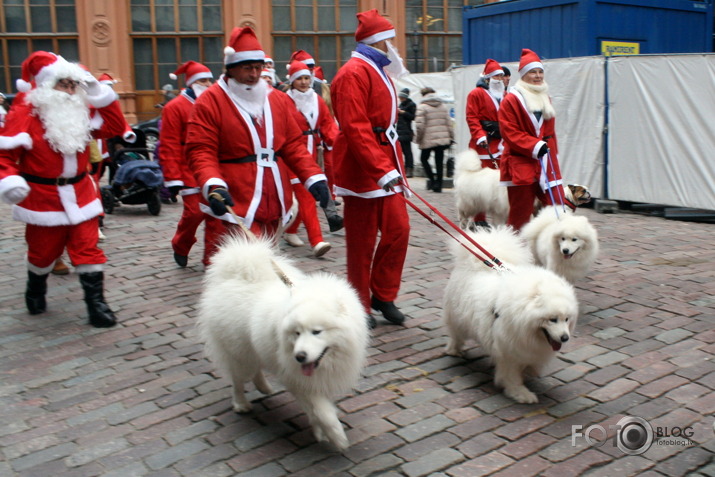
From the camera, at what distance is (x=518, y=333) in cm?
413

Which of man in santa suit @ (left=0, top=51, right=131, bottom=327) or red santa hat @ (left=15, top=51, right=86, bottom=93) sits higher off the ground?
red santa hat @ (left=15, top=51, right=86, bottom=93)

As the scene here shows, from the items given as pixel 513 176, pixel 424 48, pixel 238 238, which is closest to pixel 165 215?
pixel 513 176

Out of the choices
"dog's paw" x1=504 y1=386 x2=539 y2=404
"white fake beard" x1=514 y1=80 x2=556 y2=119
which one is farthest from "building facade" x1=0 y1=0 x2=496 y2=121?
"dog's paw" x1=504 y1=386 x2=539 y2=404

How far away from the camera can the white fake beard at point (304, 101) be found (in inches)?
370

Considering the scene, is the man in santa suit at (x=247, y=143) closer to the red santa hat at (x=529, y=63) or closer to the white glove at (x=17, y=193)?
the white glove at (x=17, y=193)

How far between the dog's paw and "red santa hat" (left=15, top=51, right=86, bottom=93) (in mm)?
4071

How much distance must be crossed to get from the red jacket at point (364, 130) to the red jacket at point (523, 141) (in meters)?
1.65

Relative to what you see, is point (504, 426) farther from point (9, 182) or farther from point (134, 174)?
point (134, 174)

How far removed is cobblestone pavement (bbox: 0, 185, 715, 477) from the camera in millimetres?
3643

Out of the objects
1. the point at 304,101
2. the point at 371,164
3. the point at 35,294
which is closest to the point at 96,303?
the point at 35,294

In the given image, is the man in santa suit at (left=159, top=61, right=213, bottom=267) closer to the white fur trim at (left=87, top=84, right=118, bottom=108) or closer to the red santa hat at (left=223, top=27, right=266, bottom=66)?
the white fur trim at (left=87, top=84, right=118, bottom=108)

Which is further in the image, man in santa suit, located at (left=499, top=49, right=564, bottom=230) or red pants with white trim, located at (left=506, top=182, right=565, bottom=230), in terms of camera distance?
red pants with white trim, located at (left=506, top=182, right=565, bottom=230)

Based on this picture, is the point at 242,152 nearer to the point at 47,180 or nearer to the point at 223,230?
the point at 223,230

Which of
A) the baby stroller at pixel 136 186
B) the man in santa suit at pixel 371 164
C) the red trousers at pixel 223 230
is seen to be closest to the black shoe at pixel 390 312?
the man in santa suit at pixel 371 164
